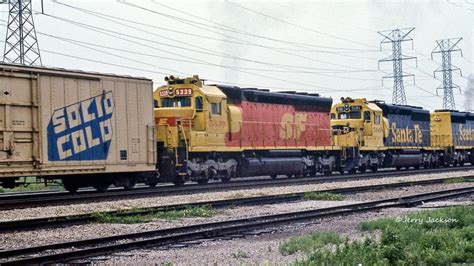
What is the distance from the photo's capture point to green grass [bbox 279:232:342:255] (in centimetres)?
913

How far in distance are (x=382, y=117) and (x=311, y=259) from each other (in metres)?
29.1

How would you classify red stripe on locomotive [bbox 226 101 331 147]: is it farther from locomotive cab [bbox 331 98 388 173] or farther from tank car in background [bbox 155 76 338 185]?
locomotive cab [bbox 331 98 388 173]

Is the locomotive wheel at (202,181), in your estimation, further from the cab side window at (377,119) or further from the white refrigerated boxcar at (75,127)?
the cab side window at (377,119)

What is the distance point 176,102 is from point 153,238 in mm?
14194

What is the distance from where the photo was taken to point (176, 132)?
73.9 feet

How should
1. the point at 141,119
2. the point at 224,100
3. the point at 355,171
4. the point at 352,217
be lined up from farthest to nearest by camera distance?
the point at 355,171
the point at 224,100
the point at 141,119
the point at 352,217

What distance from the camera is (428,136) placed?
135 ft

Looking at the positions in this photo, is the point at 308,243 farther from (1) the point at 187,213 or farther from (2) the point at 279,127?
(2) the point at 279,127

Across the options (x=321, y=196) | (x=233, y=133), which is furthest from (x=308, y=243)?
(x=233, y=133)

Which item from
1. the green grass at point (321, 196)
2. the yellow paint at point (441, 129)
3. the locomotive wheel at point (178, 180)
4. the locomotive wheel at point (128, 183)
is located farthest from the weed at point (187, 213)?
the yellow paint at point (441, 129)

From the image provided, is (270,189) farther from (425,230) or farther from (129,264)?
(129,264)

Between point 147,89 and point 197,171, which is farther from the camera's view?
point 197,171

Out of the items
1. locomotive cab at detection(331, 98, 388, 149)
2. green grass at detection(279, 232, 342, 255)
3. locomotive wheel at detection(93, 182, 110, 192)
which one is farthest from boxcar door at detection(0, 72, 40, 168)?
locomotive cab at detection(331, 98, 388, 149)

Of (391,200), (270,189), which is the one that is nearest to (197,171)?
(270,189)
